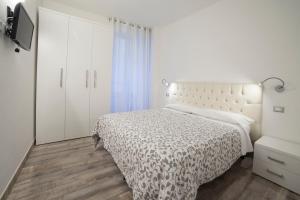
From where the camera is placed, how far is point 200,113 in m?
2.64

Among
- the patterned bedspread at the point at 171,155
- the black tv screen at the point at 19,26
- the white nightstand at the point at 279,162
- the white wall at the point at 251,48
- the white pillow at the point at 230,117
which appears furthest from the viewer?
the white pillow at the point at 230,117

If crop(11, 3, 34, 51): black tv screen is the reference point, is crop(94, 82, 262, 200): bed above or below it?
below

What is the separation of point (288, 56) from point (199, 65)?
1455 millimetres

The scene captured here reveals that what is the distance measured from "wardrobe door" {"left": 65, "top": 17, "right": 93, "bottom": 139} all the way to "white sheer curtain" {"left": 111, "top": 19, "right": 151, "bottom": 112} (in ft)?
2.32

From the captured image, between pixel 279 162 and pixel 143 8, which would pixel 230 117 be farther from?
pixel 143 8

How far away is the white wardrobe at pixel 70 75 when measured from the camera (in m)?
2.70

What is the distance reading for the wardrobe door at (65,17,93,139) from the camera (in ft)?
9.62

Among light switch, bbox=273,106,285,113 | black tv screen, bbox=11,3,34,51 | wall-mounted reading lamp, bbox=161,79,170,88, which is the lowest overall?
light switch, bbox=273,106,285,113

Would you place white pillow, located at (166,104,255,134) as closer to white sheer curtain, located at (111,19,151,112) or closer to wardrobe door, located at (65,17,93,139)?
white sheer curtain, located at (111,19,151,112)

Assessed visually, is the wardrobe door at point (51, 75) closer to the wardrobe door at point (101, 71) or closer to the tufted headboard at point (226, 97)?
the wardrobe door at point (101, 71)

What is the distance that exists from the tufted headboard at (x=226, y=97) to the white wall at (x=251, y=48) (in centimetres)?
12

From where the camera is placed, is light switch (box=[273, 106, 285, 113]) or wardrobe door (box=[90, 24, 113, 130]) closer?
light switch (box=[273, 106, 285, 113])

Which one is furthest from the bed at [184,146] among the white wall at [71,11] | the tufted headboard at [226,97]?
the white wall at [71,11]

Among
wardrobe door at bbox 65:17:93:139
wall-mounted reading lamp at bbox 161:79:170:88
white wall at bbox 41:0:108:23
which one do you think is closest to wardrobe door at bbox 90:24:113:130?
wardrobe door at bbox 65:17:93:139
